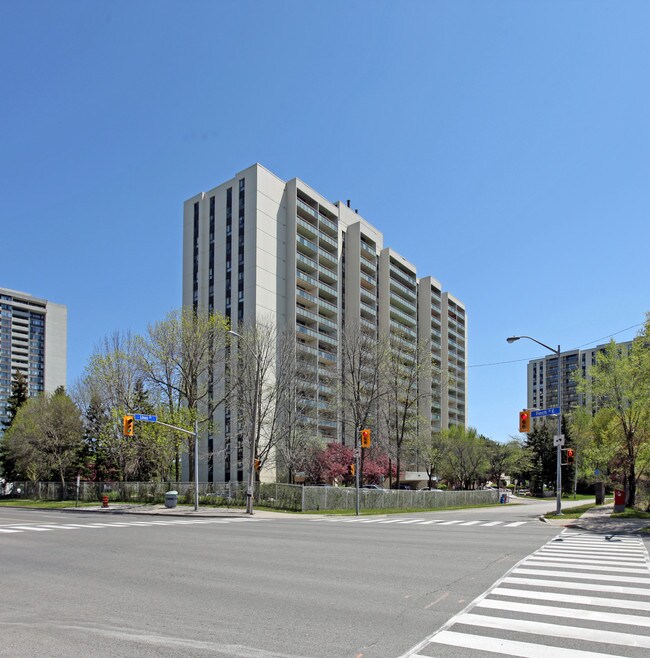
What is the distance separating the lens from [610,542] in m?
17.8

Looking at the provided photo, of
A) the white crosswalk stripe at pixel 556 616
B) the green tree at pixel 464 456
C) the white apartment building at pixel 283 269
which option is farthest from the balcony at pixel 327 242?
the white crosswalk stripe at pixel 556 616

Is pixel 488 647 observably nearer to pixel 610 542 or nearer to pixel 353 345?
pixel 610 542

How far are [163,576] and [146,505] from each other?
108ft

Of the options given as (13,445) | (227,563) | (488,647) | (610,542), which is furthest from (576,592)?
(13,445)

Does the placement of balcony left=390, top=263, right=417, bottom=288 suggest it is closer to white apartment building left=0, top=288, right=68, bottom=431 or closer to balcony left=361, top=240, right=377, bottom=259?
balcony left=361, top=240, right=377, bottom=259

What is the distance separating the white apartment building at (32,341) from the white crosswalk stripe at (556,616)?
169 meters

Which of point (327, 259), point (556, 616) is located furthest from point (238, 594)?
point (327, 259)

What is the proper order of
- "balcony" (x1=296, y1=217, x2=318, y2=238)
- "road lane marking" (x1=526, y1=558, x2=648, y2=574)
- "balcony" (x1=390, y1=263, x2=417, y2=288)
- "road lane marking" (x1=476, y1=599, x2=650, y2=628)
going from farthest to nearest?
"balcony" (x1=390, y1=263, x2=417, y2=288) < "balcony" (x1=296, y1=217, x2=318, y2=238) < "road lane marking" (x1=526, y1=558, x2=648, y2=574) < "road lane marking" (x1=476, y1=599, x2=650, y2=628)

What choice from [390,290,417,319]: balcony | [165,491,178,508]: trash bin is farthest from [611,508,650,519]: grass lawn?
[390,290,417,319]: balcony

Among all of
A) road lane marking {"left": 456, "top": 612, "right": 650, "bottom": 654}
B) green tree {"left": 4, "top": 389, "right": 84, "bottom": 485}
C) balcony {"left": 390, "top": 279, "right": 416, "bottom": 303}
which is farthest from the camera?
balcony {"left": 390, "top": 279, "right": 416, "bottom": 303}

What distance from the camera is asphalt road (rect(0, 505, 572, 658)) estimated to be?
6551 mm

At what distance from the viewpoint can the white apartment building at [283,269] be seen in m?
67.2

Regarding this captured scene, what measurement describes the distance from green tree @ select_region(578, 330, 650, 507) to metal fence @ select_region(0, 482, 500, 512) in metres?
14.9

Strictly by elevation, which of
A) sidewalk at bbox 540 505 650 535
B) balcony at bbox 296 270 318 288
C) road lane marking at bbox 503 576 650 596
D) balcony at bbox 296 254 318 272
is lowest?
sidewalk at bbox 540 505 650 535
